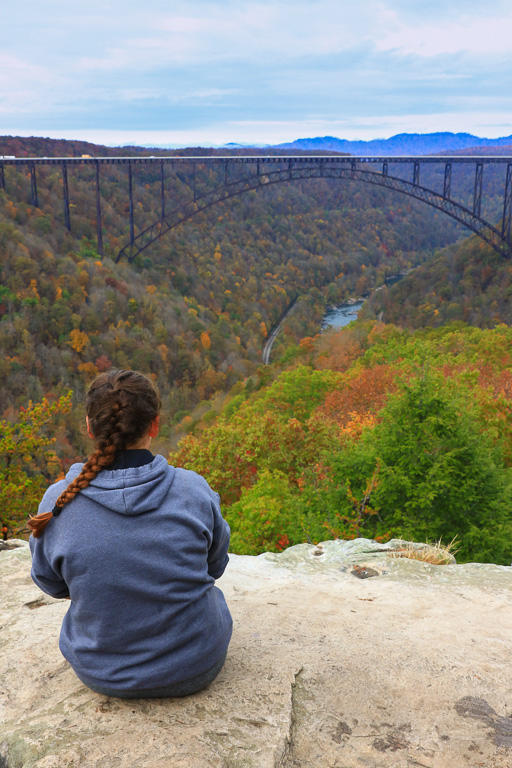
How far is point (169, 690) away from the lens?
243 cm

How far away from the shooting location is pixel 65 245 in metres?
54.2

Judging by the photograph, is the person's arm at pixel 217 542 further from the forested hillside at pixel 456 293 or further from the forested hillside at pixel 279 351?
the forested hillside at pixel 456 293

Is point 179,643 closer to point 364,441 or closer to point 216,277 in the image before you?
point 364,441

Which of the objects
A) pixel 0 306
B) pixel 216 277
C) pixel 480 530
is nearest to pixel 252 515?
pixel 480 530

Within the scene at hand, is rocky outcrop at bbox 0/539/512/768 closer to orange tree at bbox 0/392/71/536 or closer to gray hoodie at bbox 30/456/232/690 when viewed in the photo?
gray hoodie at bbox 30/456/232/690

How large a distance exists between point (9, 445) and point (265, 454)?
7.82m

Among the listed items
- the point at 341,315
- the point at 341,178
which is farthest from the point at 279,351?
the point at 341,178

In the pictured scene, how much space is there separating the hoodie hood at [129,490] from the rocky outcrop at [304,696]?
0.88 meters

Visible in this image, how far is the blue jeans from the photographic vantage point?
240 centimetres

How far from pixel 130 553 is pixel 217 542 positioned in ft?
1.36

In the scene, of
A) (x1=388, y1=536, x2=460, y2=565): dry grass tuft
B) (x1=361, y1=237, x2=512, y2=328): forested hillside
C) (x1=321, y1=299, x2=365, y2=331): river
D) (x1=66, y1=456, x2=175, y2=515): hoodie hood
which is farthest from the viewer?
(x1=321, y1=299, x2=365, y2=331): river

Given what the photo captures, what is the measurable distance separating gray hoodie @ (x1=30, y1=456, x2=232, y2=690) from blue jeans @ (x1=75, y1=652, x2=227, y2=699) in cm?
Result: 4

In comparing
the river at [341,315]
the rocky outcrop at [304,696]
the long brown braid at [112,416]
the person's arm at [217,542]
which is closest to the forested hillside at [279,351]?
the river at [341,315]

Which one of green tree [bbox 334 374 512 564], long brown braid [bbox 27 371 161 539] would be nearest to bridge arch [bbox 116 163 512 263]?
green tree [bbox 334 374 512 564]
